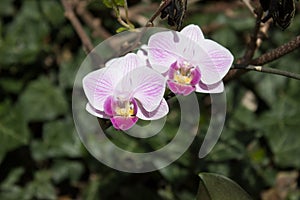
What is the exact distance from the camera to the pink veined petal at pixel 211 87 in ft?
3.78

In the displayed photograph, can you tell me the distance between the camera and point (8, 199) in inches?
78.0

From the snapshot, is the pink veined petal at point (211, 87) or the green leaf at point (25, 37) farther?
the green leaf at point (25, 37)

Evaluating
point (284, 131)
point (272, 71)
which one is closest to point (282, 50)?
point (272, 71)

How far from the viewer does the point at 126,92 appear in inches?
46.4

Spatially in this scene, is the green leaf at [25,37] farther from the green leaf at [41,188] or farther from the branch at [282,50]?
the branch at [282,50]

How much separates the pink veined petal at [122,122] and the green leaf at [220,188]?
0.70 feet

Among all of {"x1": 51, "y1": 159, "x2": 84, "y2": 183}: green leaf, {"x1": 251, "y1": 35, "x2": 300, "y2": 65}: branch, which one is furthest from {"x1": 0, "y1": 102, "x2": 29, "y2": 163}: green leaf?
{"x1": 251, "y1": 35, "x2": 300, "y2": 65}: branch

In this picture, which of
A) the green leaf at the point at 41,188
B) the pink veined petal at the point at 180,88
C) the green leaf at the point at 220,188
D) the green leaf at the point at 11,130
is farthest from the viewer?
the green leaf at the point at 41,188

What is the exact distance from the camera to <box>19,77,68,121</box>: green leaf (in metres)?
2.04

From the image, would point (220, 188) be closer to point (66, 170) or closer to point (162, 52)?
point (162, 52)

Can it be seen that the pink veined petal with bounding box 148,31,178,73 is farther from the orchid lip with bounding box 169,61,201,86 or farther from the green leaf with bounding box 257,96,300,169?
the green leaf with bounding box 257,96,300,169

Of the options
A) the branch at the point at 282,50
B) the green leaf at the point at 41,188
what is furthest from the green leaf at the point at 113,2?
the green leaf at the point at 41,188

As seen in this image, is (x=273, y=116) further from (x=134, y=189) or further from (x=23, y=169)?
(x=23, y=169)

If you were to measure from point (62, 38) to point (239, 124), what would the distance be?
726mm
